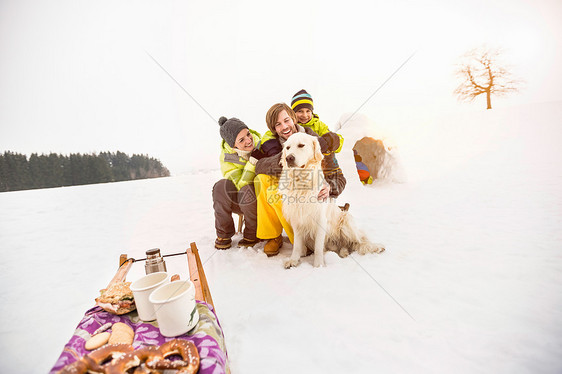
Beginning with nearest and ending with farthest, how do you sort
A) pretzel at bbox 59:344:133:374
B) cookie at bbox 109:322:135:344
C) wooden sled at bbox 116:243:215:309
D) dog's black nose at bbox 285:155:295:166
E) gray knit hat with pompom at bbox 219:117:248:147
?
pretzel at bbox 59:344:133:374, cookie at bbox 109:322:135:344, wooden sled at bbox 116:243:215:309, dog's black nose at bbox 285:155:295:166, gray knit hat with pompom at bbox 219:117:248:147

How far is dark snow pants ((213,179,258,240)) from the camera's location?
9.22 ft

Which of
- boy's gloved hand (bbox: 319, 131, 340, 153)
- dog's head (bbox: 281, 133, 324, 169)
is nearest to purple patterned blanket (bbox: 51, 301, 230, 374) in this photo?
dog's head (bbox: 281, 133, 324, 169)

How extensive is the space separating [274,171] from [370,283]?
4.47 ft

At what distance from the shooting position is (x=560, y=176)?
13.9 ft

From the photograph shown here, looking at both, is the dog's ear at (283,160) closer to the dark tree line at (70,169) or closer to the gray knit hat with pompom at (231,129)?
the gray knit hat with pompom at (231,129)

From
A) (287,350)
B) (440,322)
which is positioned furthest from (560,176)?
(287,350)

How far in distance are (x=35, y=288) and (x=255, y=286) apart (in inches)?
80.5

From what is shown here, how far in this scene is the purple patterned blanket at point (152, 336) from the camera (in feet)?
2.65

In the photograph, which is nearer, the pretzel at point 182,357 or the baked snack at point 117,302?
the pretzel at point 182,357

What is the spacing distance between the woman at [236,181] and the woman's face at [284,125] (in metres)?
0.39

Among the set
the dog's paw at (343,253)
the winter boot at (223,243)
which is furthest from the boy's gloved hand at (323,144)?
the winter boot at (223,243)

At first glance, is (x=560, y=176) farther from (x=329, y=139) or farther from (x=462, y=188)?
(x=329, y=139)

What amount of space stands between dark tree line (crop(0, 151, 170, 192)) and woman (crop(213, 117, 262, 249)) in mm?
5394

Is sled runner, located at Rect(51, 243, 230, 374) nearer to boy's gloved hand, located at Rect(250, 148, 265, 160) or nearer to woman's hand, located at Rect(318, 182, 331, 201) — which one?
woman's hand, located at Rect(318, 182, 331, 201)
